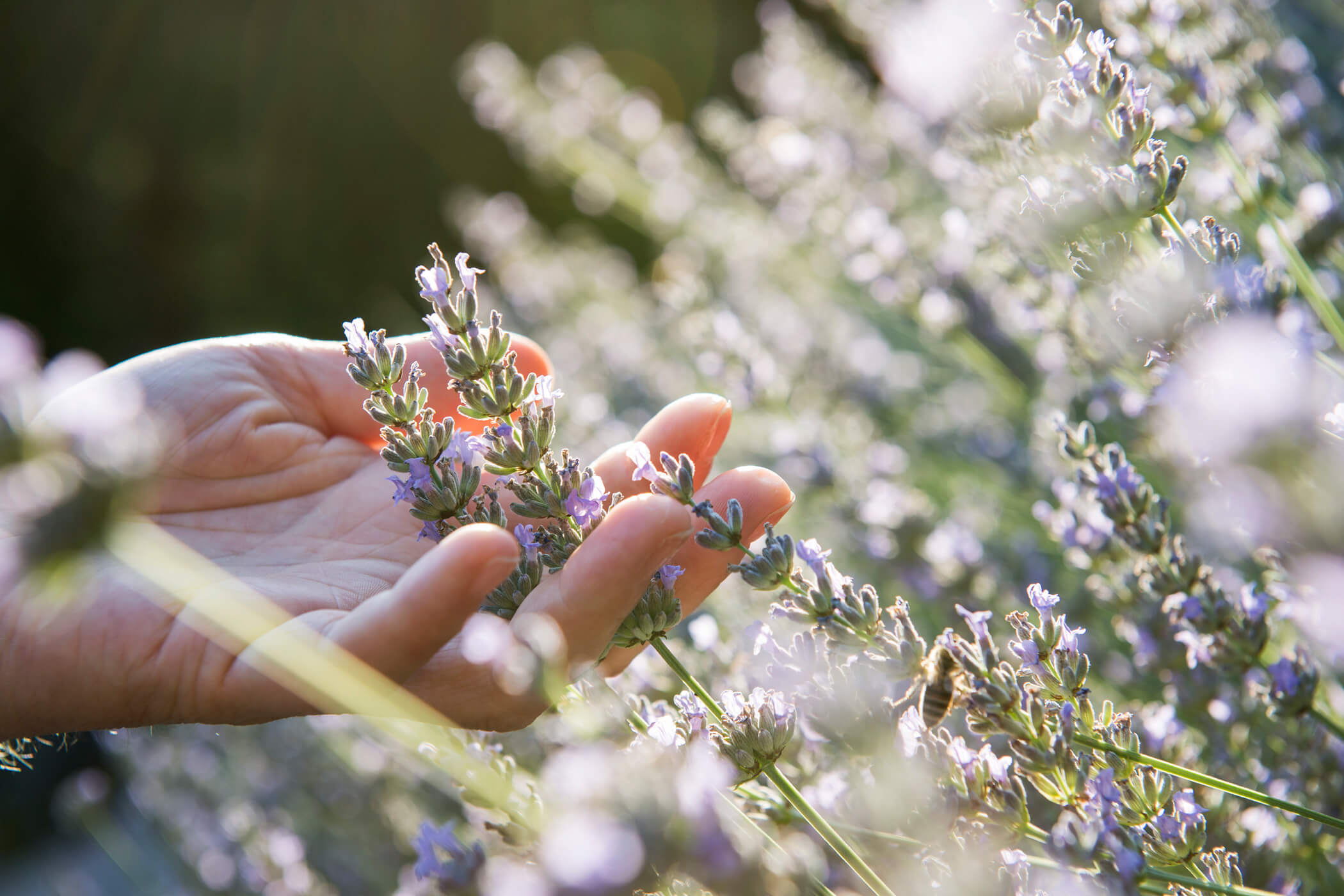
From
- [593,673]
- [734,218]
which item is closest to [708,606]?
[593,673]

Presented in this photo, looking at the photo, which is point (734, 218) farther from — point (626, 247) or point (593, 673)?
point (626, 247)

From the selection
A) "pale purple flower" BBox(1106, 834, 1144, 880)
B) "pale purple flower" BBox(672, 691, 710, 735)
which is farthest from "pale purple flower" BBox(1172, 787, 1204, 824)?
"pale purple flower" BBox(672, 691, 710, 735)

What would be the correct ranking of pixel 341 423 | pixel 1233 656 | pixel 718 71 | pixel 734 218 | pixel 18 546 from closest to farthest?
1. pixel 18 546
2. pixel 1233 656
3. pixel 341 423
4. pixel 734 218
5. pixel 718 71

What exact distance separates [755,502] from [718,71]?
678 cm

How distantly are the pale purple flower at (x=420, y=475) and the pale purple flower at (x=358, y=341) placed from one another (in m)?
0.12

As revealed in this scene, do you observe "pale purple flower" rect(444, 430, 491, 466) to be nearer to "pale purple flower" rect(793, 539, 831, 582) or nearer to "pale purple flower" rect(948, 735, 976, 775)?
"pale purple flower" rect(793, 539, 831, 582)

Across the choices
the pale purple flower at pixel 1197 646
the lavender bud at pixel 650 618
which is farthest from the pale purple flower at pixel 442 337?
the pale purple flower at pixel 1197 646

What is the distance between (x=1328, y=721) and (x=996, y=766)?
42 cm

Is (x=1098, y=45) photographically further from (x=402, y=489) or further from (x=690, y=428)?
(x=402, y=489)

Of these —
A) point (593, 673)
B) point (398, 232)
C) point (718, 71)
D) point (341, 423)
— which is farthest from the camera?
point (718, 71)

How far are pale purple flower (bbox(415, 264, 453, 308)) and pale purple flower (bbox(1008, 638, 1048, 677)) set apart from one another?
663 mm

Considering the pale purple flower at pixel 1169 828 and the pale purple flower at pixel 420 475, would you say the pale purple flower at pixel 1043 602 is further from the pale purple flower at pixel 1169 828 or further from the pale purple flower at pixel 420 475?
the pale purple flower at pixel 420 475

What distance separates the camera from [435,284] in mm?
903

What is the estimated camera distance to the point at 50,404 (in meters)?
0.78
